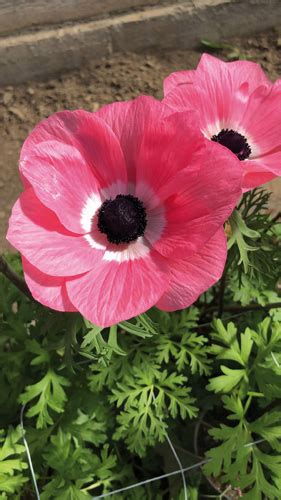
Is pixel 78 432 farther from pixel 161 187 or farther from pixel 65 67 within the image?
pixel 65 67

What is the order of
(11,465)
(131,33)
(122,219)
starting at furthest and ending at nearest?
(131,33), (11,465), (122,219)

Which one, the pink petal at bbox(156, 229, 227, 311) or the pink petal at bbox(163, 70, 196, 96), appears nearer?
the pink petal at bbox(156, 229, 227, 311)

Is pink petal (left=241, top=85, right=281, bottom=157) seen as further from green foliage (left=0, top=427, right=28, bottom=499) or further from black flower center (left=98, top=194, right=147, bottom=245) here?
green foliage (left=0, top=427, right=28, bottom=499)

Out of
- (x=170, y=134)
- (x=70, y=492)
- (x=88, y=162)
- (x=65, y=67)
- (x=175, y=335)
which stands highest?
(x=170, y=134)

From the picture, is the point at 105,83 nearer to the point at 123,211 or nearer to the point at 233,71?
the point at 233,71

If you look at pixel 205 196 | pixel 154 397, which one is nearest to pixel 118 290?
pixel 205 196

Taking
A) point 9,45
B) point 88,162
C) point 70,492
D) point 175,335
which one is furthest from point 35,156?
point 9,45

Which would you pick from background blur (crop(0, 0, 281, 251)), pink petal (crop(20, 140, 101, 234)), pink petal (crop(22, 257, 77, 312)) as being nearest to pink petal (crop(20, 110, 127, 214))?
pink petal (crop(20, 140, 101, 234))
